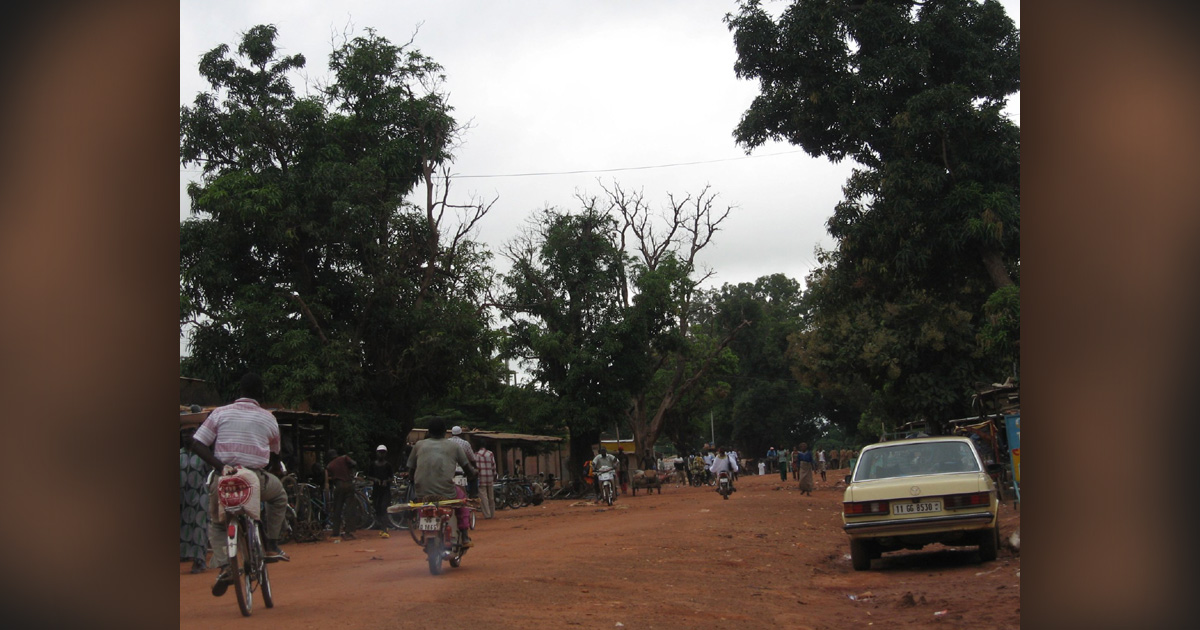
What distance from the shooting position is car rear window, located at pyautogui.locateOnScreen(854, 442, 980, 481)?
37.9ft

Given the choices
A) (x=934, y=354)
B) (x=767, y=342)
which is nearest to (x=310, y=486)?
(x=934, y=354)

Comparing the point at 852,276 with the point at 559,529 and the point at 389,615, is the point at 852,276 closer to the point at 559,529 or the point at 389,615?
the point at 559,529

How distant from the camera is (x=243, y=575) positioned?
7645mm

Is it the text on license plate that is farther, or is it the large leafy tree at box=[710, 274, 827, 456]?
the large leafy tree at box=[710, 274, 827, 456]

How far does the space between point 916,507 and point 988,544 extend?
1.08 meters

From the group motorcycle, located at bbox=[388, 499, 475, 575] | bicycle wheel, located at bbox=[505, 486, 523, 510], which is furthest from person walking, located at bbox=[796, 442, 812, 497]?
motorcycle, located at bbox=[388, 499, 475, 575]

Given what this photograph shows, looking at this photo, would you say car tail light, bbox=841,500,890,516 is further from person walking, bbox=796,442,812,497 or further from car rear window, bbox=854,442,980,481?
person walking, bbox=796,442,812,497

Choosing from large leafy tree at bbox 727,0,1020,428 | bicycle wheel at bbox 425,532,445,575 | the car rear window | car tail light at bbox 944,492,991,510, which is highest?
large leafy tree at bbox 727,0,1020,428

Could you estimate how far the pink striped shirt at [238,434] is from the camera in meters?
7.61

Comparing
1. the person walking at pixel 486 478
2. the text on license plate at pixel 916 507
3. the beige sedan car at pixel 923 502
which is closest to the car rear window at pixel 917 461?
the beige sedan car at pixel 923 502

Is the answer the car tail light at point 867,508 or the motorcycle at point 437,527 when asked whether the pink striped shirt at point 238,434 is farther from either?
the car tail light at point 867,508

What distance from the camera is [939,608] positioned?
872 cm

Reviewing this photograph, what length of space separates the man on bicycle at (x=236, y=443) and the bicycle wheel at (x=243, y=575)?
0.07 meters
